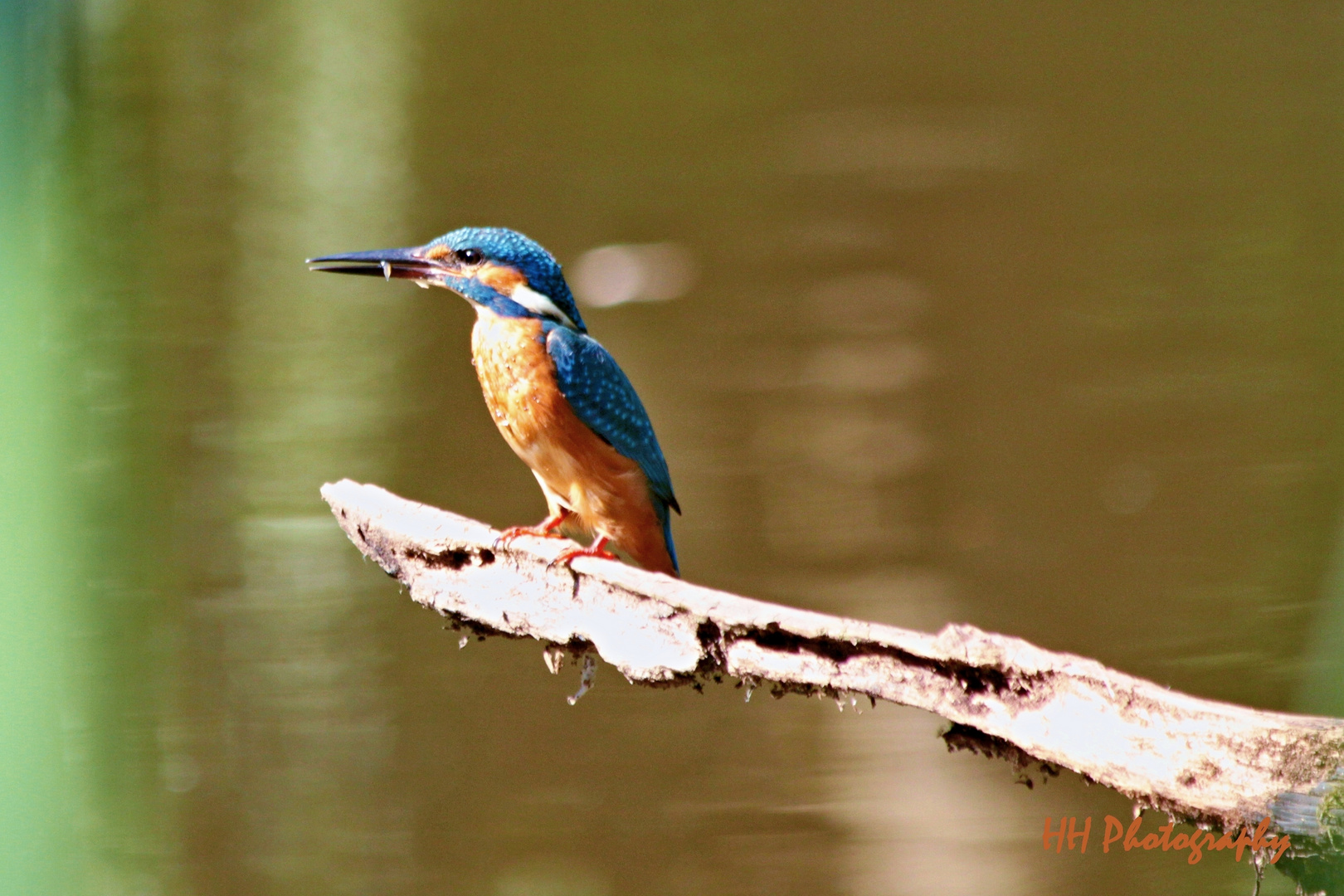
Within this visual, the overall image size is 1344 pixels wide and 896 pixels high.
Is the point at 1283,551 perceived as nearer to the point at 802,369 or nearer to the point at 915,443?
the point at 915,443

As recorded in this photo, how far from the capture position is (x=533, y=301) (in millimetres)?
1239

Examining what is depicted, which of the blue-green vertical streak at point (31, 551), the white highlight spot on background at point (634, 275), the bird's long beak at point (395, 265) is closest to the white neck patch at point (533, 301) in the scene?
the bird's long beak at point (395, 265)

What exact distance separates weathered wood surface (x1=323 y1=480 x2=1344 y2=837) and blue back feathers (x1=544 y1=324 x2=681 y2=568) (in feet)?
0.72

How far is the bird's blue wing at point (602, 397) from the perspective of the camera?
1.21 metres

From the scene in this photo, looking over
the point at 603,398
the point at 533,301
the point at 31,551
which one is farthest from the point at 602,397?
the point at 31,551

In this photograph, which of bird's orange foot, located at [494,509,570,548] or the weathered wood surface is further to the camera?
bird's orange foot, located at [494,509,570,548]

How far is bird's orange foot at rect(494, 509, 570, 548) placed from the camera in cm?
108

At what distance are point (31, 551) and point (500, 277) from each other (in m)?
1.29

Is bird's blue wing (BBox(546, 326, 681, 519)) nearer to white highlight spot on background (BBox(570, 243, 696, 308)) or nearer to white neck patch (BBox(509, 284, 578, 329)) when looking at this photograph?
white neck patch (BBox(509, 284, 578, 329))

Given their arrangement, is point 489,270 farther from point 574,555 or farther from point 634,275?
point 634,275

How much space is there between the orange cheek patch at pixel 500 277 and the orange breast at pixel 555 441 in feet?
0.12

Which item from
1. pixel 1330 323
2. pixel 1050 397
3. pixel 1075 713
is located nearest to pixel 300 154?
pixel 1050 397

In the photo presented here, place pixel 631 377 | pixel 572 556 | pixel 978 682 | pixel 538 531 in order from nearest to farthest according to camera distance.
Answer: pixel 978 682, pixel 572 556, pixel 538 531, pixel 631 377

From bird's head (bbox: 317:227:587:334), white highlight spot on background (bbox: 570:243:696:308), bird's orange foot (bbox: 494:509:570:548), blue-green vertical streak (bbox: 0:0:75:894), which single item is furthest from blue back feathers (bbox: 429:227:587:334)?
blue-green vertical streak (bbox: 0:0:75:894)
